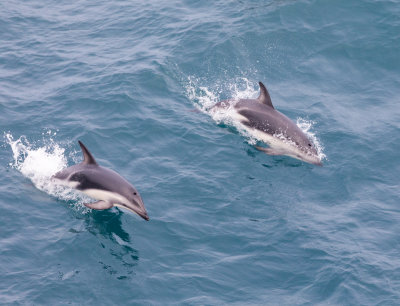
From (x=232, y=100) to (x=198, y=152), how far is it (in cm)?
281

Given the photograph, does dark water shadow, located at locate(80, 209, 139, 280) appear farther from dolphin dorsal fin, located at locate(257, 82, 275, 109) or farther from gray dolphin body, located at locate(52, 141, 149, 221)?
dolphin dorsal fin, located at locate(257, 82, 275, 109)

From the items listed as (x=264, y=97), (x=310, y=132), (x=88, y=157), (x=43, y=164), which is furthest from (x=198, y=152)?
(x=43, y=164)

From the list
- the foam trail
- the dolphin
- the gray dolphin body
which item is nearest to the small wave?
the dolphin

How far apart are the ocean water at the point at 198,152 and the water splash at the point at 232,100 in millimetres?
83

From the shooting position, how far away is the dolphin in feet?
70.3

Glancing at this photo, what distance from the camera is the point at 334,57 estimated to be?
89.7 ft

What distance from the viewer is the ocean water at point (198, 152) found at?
16.5 m

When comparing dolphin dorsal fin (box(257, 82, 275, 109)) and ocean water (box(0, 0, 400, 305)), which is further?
dolphin dorsal fin (box(257, 82, 275, 109))

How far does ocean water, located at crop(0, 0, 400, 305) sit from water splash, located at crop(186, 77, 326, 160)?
83mm

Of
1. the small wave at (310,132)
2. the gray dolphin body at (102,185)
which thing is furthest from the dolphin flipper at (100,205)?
the small wave at (310,132)

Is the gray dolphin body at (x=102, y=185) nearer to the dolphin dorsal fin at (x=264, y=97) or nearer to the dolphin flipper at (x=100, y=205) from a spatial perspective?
the dolphin flipper at (x=100, y=205)

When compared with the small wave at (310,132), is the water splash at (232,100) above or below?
above

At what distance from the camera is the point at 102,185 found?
60.4 ft

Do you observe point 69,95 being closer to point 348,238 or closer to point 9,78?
point 9,78
